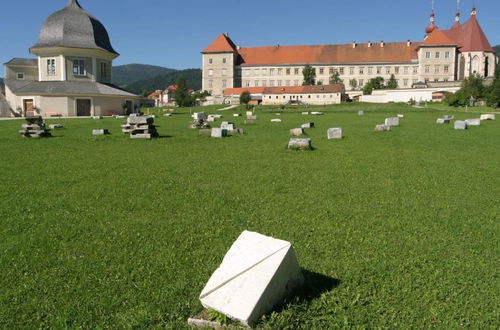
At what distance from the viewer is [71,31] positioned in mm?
49625

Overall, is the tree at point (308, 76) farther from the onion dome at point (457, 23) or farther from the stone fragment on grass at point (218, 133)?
the stone fragment on grass at point (218, 133)

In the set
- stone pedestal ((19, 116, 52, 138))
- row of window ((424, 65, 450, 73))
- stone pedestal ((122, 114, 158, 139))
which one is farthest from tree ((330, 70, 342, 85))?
stone pedestal ((19, 116, 52, 138))

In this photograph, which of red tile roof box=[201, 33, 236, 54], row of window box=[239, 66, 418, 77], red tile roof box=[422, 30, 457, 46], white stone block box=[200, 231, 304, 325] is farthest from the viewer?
red tile roof box=[201, 33, 236, 54]

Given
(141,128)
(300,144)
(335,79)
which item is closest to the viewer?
(300,144)

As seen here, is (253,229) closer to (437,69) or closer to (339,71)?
(437,69)

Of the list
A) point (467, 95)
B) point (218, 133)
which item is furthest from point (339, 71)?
point (218, 133)

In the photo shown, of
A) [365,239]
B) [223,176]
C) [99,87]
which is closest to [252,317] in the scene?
[365,239]

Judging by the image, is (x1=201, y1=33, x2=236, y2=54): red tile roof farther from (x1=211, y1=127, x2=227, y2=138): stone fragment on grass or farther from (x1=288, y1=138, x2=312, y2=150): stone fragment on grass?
(x1=288, y1=138, x2=312, y2=150): stone fragment on grass

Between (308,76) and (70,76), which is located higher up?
(308,76)

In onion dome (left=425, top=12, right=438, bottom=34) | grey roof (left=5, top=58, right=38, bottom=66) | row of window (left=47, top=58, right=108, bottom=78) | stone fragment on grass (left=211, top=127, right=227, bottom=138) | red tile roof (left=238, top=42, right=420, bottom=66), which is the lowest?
stone fragment on grass (left=211, top=127, right=227, bottom=138)

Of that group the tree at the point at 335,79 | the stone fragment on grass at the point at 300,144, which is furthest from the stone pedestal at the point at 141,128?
the tree at the point at 335,79

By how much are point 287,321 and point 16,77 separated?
61.3 meters

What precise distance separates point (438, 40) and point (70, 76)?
8789 centimetres

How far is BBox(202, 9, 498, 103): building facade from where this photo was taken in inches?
4099
